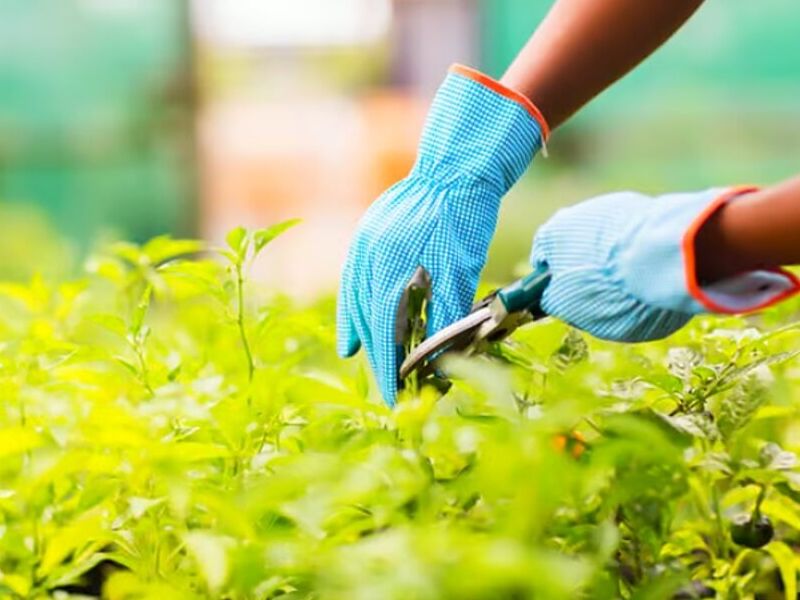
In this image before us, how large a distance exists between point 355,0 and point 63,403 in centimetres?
499

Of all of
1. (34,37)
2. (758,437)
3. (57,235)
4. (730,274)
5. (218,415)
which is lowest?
(57,235)

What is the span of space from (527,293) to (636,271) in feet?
0.31

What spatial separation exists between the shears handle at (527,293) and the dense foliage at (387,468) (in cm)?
3

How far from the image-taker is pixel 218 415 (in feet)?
3.04

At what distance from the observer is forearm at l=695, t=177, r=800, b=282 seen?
81 cm

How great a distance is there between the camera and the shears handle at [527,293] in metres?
0.95

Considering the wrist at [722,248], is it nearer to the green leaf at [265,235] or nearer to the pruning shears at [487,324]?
the pruning shears at [487,324]

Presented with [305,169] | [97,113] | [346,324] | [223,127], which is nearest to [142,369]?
[346,324]

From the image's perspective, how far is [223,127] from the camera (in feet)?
14.4

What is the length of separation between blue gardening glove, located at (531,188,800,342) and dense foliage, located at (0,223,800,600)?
0.13ft

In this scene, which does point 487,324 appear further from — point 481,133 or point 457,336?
point 481,133

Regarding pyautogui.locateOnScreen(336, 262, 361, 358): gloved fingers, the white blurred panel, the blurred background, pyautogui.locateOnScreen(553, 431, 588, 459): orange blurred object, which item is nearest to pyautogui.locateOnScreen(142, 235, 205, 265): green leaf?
pyautogui.locateOnScreen(336, 262, 361, 358): gloved fingers

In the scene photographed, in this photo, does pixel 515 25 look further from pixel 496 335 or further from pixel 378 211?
pixel 496 335

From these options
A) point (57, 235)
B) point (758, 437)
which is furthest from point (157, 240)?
point (57, 235)
